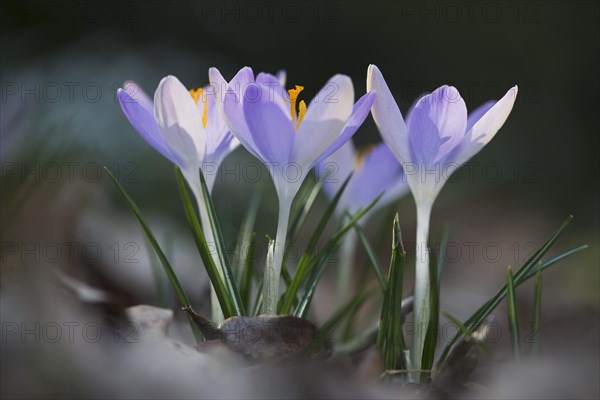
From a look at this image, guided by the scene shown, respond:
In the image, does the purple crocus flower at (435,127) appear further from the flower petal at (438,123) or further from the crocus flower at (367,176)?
the crocus flower at (367,176)

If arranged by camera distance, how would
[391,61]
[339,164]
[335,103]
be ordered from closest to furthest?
1. [335,103]
2. [339,164]
3. [391,61]

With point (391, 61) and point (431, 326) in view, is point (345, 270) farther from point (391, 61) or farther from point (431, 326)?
point (391, 61)

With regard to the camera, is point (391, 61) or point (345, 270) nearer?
point (345, 270)

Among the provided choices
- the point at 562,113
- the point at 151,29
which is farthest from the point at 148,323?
the point at 562,113

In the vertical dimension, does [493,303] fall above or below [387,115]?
below

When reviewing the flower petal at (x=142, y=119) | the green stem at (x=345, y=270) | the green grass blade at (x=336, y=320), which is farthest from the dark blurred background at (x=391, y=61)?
the flower petal at (x=142, y=119)

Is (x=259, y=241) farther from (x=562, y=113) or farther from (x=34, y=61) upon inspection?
(x=562, y=113)

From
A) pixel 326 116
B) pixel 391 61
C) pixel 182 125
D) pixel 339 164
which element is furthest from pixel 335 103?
pixel 391 61

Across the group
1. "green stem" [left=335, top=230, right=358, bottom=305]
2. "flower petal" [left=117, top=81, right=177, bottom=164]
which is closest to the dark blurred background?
"green stem" [left=335, top=230, right=358, bottom=305]

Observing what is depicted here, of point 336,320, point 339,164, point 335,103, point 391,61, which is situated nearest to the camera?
point 335,103
